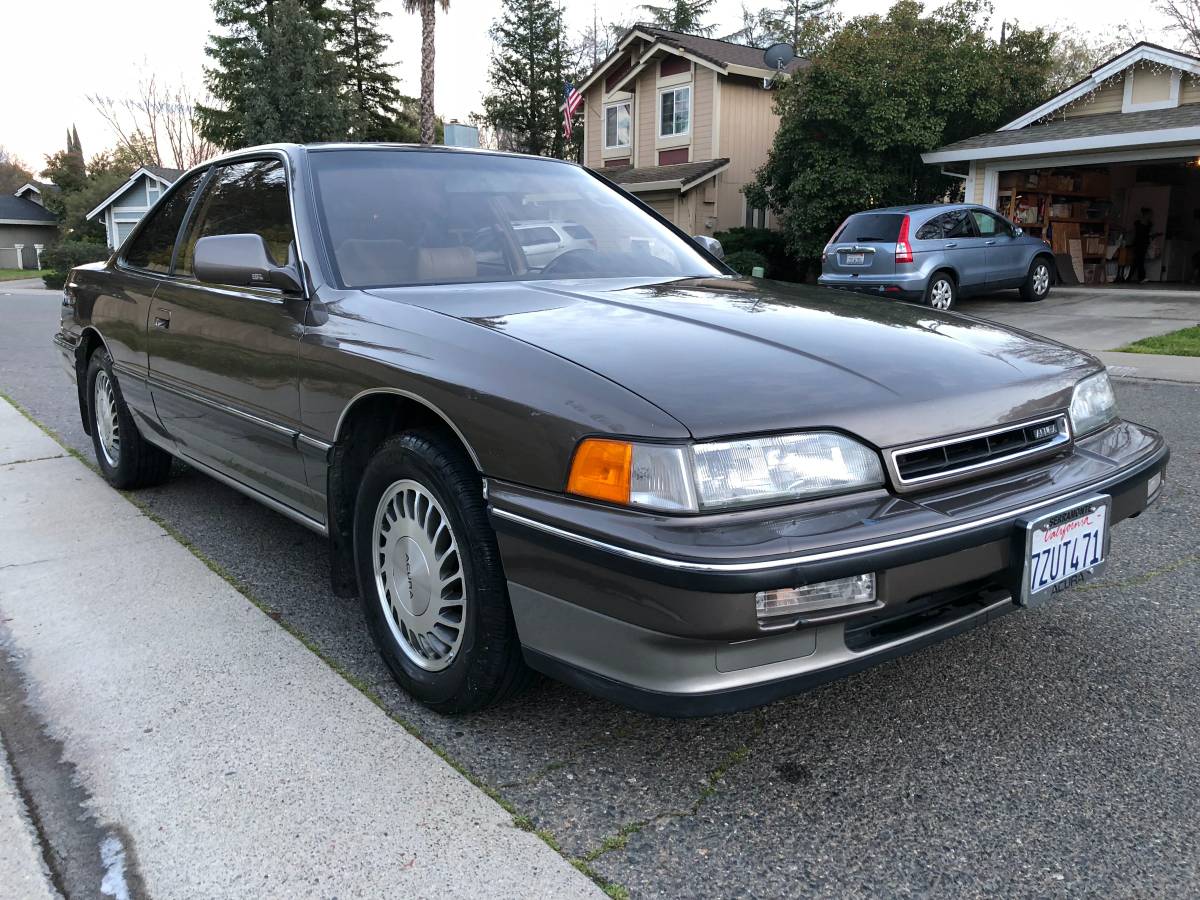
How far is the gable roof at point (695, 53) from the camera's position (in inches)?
956

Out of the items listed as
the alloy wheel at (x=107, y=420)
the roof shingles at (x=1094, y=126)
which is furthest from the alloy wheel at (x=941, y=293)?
the alloy wheel at (x=107, y=420)

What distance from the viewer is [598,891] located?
6.23 feet

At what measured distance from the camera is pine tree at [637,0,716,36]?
47531 mm

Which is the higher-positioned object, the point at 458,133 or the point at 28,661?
the point at 458,133

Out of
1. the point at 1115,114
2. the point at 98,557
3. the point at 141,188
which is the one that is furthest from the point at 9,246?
the point at 98,557

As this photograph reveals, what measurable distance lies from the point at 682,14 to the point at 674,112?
24.9 m

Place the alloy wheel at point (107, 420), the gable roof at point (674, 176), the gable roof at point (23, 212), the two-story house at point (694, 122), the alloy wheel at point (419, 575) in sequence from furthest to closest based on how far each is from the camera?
the gable roof at point (23, 212) < the two-story house at point (694, 122) < the gable roof at point (674, 176) < the alloy wheel at point (107, 420) < the alloy wheel at point (419, 575)

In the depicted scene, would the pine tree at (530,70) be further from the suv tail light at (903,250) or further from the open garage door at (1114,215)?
the suv tail light at (903,250)

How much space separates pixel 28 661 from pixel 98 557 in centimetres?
97

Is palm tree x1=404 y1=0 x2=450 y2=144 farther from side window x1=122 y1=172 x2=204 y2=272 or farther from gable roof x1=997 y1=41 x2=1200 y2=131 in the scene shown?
side window x1=122 y1=172 x2=204 y2=272

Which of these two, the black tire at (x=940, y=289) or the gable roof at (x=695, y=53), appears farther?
the gable roof at (x=695, y=53)

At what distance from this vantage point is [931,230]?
1372 cm

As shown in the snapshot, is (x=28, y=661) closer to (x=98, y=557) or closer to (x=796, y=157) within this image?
(x=98, y=557)

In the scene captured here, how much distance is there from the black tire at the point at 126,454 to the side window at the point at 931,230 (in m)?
11.3
